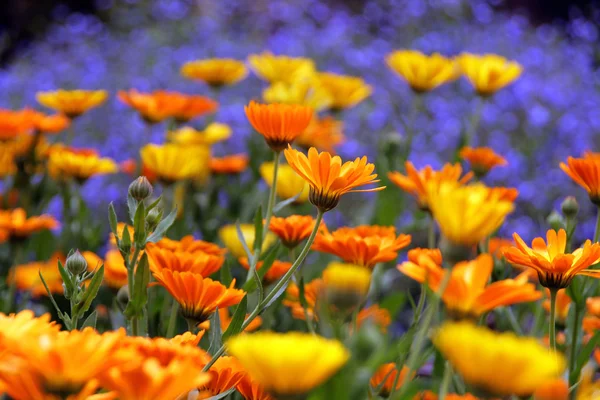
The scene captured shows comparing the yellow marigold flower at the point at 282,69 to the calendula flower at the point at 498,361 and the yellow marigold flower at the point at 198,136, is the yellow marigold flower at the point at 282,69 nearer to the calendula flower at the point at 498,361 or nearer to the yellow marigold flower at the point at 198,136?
the yellow marigold flower at the point at 198,136

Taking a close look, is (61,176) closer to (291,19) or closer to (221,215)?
(221,215)

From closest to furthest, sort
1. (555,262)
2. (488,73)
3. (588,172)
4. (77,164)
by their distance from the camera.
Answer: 1. (555,262)
2. (588,172)
3. (77,164)
4. (488,73)

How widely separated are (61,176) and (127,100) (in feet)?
0.60

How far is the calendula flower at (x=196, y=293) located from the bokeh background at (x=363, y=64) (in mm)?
771

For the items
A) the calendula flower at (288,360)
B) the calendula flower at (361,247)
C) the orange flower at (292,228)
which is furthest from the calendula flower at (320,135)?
the calendula flower at (288,360)

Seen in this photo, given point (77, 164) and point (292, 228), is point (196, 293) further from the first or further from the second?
point (77, 164)

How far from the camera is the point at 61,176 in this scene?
4.46 ft

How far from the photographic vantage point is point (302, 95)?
143 cm

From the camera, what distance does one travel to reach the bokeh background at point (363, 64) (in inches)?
89.7

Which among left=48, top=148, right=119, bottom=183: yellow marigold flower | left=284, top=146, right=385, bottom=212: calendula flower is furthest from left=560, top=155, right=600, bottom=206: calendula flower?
left=48, top=148, right=119, bottom=183: yellow marigold flower

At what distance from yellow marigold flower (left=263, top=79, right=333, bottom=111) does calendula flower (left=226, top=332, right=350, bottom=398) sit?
1.02 metres

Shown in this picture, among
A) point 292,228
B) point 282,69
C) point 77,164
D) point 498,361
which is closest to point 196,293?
point 292,228

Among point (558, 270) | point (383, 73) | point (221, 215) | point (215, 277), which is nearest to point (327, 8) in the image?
point (383, 73)

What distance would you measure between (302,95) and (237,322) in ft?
2.69
